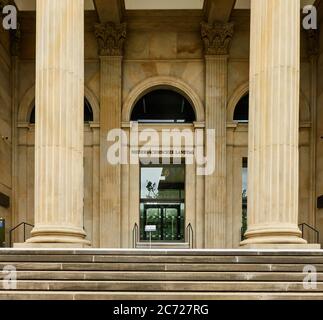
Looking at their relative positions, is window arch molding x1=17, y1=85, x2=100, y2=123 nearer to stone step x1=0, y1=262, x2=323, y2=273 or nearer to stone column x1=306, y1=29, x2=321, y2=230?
stone column x1=306, y1=29, x2=321, y2=230

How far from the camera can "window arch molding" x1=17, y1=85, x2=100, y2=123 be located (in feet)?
80.9

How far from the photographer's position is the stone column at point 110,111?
23.7 metres

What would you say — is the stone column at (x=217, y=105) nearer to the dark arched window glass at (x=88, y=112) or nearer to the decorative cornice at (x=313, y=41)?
the decorative cornice at (x=313, y=41)

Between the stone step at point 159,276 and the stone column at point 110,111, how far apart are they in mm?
12135

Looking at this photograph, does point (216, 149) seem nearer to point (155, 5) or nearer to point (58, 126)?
point (155, 5)

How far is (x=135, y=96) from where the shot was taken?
24.8m

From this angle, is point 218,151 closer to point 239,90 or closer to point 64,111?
point 239,90

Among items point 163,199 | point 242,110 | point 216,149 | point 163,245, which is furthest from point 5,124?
point 242,110

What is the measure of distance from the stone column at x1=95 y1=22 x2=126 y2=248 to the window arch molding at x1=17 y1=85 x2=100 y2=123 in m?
0.32

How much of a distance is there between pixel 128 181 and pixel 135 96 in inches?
159

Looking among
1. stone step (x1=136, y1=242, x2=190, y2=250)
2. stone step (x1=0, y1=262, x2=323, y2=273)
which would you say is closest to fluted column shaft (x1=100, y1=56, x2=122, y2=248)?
stone step (x1=136, y1=242, x2=190, y2=250)

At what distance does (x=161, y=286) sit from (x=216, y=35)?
16054mm

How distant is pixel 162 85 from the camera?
25.1 meters
